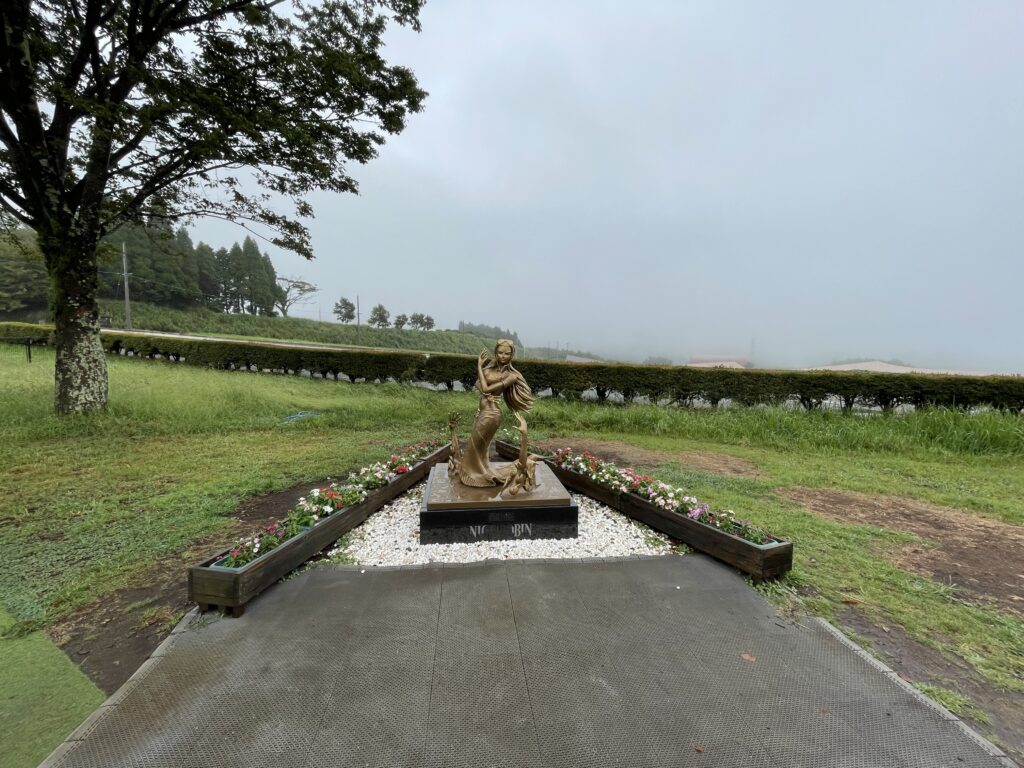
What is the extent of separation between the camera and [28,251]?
379 inches

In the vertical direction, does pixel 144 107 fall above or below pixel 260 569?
above

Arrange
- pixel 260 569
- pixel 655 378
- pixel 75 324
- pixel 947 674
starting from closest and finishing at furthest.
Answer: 1. pixel 947 674
2. pixel 260 569
3. pixel 75 324
4. pixel 655 378

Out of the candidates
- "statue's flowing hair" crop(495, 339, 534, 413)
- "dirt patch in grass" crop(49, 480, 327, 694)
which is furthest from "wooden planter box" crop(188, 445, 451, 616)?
"statue's flowing hair" crop(495, 339, 534, 413)

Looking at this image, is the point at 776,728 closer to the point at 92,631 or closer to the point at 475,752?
the point at 475,752

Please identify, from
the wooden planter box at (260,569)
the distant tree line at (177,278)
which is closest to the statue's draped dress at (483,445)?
the wooden planter box at (260,569)

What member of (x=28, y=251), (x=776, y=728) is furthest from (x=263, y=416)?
(x=776, y=728)

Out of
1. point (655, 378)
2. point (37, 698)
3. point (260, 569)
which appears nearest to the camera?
point (37, 698)

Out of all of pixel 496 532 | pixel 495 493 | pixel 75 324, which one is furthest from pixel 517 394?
pixel 75 324

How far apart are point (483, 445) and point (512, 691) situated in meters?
2.44

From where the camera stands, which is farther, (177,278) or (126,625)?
(177,278)

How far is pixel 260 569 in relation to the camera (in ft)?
9.68

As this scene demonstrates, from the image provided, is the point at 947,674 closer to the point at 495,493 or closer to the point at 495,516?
the point at 495,516

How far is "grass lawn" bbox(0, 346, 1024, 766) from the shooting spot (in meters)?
2.80

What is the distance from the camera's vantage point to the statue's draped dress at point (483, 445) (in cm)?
424
